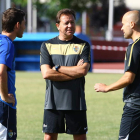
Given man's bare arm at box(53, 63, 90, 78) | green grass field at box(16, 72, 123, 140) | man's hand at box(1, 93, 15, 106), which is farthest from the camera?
green grass field at box(16, 72, 123, 140)

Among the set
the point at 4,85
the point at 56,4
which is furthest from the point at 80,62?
the point at 56,4

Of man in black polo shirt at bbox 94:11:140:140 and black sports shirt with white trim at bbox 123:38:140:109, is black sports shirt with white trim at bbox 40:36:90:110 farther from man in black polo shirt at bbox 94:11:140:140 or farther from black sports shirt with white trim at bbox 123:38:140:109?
black sports shirt with white trim at bbox 123:38:140:109

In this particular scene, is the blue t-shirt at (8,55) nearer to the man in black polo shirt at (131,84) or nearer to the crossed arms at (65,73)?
the crossed arms at (65,73)

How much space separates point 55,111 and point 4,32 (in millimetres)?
1250

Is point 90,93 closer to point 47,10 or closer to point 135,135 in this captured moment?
point 135,135

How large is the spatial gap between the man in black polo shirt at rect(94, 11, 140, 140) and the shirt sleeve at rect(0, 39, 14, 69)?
42.8 inches

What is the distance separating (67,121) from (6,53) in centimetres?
128

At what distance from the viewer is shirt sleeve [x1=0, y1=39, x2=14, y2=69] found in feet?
15.5

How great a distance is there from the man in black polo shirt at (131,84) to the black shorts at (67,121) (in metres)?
0.64

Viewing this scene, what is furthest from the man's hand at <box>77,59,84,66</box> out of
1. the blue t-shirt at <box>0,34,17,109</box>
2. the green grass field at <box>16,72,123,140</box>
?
the green grass field at <box>16,72,123,140</box>

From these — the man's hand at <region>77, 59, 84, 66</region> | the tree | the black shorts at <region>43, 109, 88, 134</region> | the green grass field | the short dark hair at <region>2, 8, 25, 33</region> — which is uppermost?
the tree

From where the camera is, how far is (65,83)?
212 inches

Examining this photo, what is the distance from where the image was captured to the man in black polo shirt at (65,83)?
5355 mm

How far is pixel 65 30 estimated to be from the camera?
17.9 ft
